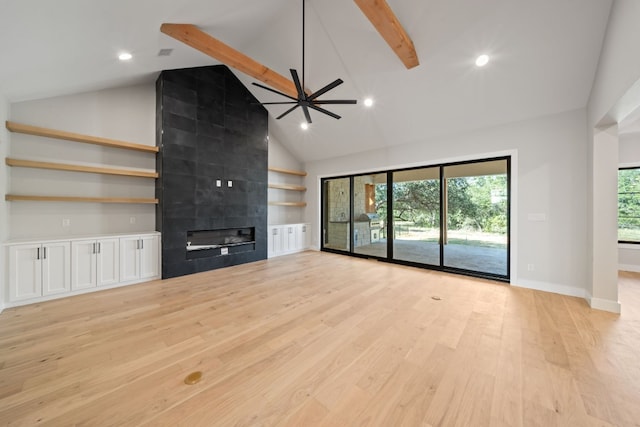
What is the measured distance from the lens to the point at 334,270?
15.8ft

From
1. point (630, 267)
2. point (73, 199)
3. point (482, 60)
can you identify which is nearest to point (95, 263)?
point (73, 199)

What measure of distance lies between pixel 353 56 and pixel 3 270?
18.1ft

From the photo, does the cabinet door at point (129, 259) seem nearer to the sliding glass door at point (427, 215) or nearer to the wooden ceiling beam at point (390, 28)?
the sliding glass door at point (427, 215)

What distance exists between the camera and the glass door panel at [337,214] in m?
6.60

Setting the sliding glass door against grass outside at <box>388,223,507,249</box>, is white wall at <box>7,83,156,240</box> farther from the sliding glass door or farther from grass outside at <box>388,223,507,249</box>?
grass outside at <box>388,223,507,249</box>

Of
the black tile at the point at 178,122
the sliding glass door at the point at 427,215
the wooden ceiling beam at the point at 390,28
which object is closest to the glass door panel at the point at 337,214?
the sliding glass door at the point at 427,215

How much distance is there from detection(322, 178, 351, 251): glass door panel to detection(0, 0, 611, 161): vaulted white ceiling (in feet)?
7.70

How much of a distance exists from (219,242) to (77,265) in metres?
2.18

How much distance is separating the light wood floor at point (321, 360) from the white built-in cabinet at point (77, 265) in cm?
24

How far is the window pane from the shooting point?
486cm

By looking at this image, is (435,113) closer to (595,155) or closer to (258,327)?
(595,155)

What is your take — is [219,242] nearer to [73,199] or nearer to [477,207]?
[73,199]

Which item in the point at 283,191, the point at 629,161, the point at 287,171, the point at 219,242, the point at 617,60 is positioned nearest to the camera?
the point at 617,60

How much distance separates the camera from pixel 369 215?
638cm
